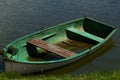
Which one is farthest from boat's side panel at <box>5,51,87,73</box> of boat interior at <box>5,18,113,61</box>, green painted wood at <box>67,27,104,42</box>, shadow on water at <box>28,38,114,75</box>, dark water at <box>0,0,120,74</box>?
green painted wood at <box>67,27,104,42</box>

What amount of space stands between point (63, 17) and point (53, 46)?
25.5 ft

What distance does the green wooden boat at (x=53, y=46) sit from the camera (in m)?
15.0

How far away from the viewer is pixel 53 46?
16891 millimetres

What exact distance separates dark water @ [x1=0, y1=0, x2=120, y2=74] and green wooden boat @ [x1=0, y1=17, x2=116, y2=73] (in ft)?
2.71

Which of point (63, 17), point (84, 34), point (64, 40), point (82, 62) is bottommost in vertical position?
point (82, 62)

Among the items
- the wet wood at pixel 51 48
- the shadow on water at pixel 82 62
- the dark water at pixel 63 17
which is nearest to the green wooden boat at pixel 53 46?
the wet wood at pixel 51 48

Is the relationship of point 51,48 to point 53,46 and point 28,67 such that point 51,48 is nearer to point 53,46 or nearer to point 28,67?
point 53,46

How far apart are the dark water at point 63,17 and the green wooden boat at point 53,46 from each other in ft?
2.71

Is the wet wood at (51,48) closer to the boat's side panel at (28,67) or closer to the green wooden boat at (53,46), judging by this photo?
the green wooden boat at (53,46)

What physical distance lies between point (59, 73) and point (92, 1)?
13.4 meters

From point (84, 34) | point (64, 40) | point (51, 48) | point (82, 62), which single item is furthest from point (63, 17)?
point (51, 48)

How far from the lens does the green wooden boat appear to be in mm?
15023

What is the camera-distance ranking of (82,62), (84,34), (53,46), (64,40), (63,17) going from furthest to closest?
(63,17) < (64,40) < (84,34) < (82,62) < (53,46)

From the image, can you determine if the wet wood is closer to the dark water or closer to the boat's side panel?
the boat's side panel
